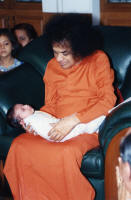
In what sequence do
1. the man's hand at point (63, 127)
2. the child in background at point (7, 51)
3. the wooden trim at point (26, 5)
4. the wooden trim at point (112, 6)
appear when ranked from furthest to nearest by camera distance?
1. the wooden trim at point (26, 5)
2. the wooden trim at point (112, 6)
3. the child in background at point (7, 51)
4. the man's hand at point (63, 127)

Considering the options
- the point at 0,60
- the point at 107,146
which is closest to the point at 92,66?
the point at 107,146

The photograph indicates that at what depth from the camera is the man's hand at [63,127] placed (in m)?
2.22

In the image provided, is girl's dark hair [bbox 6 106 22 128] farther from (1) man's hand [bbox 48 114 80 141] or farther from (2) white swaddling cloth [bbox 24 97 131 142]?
(1) man's hand [bbox 48 114 80 141]

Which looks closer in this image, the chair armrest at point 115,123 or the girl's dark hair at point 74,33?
the chair armrest at point 115,123

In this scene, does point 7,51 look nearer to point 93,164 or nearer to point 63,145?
point 63,145

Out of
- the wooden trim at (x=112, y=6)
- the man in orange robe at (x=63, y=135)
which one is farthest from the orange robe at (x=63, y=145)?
the wooden trim at (x=112, y=6)

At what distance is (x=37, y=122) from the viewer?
231cm

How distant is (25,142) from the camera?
88.4 inches

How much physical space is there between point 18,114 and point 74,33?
59 cm

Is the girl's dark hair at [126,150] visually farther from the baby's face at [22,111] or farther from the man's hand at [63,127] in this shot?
the baby's face at [22,111]

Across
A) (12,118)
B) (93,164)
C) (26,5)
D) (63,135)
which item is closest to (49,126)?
(63,135)

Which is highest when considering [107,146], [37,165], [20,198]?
[107,146]

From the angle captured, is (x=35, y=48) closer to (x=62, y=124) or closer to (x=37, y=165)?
(x=62, y=124)

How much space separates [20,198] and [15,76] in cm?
78
